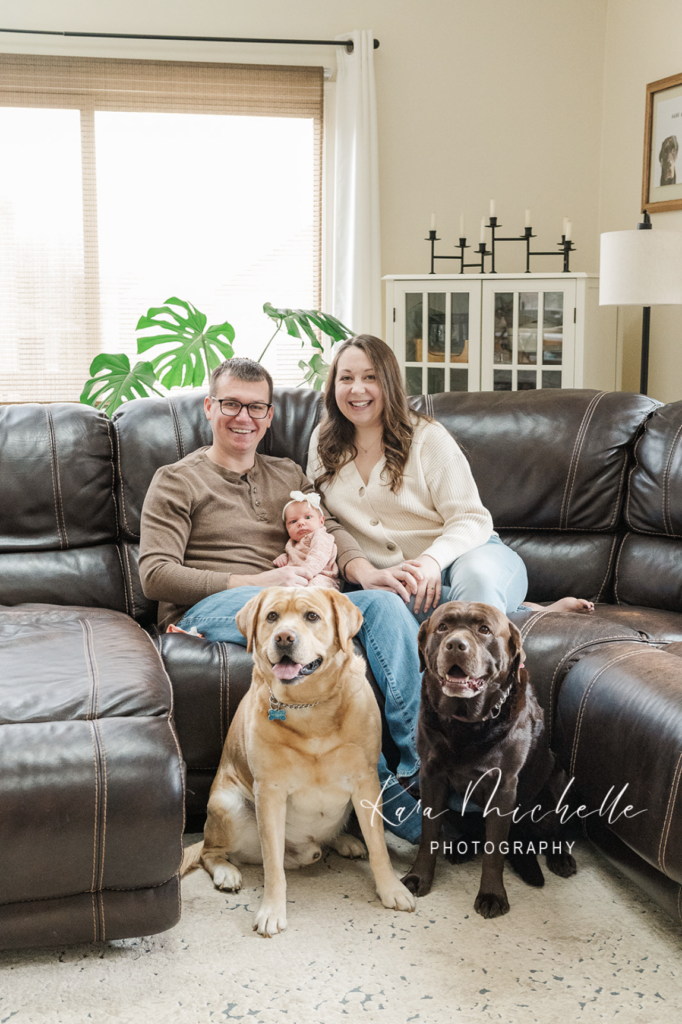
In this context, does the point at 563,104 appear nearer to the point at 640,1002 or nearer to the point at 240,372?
the point at 240,372

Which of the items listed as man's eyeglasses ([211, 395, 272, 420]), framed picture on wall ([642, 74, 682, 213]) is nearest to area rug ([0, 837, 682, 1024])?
man's eyeglasses ([211, 395, 272, 420])

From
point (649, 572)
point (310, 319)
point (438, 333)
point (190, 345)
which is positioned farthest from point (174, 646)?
point (438, 333)

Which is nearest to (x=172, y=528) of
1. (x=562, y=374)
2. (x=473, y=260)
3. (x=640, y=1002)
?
(x=640, y=1002)

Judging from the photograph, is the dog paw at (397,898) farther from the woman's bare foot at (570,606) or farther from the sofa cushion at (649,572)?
the sofa cushion at (649,572)

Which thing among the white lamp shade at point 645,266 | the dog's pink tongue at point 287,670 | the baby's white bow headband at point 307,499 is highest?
the white lamp shade at point 645,266

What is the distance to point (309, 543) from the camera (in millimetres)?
2227

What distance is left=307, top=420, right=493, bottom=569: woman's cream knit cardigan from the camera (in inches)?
88.9

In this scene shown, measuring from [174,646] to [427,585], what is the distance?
0.59 meters

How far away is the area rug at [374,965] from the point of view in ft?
4.61

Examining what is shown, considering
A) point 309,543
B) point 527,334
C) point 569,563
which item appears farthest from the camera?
point 527,334

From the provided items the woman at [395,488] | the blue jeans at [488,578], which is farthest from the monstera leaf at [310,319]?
the blue jeans at [488,578]

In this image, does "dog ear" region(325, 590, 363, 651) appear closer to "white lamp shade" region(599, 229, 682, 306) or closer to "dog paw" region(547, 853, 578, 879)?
"dog paw" region(547, 853, 578, 879)

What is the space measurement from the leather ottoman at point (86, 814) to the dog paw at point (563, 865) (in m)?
0.75

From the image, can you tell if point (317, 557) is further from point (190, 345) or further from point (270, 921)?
point (190, 345)
